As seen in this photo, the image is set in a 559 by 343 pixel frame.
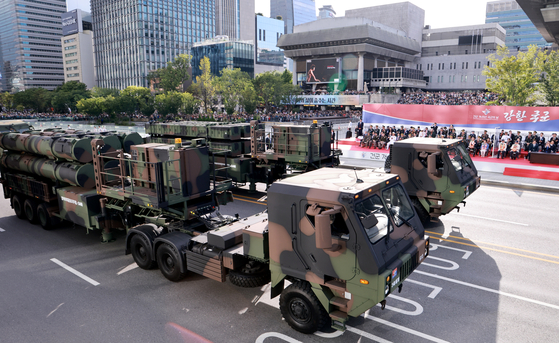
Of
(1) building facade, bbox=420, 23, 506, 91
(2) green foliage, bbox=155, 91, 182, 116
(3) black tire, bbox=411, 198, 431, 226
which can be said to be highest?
(1) building facade, bbox=420, 23, 506, 91

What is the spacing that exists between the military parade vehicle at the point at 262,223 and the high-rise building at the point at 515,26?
190m

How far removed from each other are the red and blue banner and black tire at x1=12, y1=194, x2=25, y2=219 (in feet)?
87.7

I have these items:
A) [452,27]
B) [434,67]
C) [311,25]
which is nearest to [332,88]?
[311,25]

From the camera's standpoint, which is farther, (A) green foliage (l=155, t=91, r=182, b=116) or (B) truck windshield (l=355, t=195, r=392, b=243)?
(A) green foliage (l=155, t=91, r=182, b=116)

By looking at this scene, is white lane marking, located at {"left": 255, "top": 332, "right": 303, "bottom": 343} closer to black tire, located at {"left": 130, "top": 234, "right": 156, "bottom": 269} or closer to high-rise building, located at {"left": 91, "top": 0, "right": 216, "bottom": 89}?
black tire, located at {"left": 130, "top": 234, "right": 156, "bottom": 269}

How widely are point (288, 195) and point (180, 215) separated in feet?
14.3

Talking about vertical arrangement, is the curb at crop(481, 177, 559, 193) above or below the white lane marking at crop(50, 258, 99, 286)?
above

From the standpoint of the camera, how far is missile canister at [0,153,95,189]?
1112 centimetres

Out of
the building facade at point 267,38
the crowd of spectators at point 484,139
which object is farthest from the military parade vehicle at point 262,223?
the building facade at point 267,38

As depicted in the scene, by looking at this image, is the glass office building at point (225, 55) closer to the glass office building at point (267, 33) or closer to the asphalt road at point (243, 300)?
the glass office building at point (267, 33)

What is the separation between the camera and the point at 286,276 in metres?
6.86

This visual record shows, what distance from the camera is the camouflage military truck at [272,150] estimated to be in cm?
1747

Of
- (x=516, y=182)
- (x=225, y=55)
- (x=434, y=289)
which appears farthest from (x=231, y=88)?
(x=225, y=55)

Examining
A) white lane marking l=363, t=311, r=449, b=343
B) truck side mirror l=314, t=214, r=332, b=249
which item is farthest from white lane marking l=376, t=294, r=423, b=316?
truck side mirror l=314, t=214, r=332, b=249
